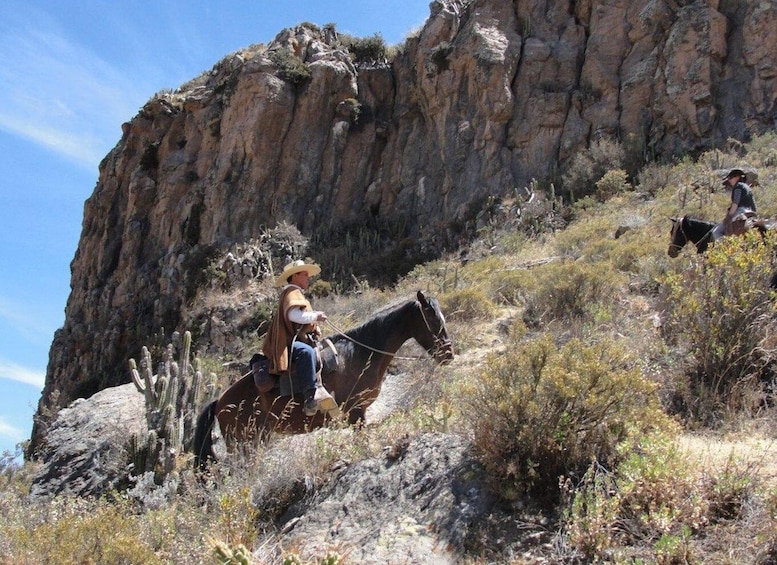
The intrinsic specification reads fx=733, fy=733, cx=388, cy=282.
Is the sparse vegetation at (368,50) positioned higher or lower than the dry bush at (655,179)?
higher

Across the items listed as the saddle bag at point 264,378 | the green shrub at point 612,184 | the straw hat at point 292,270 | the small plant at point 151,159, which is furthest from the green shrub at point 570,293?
the small plant at point 151,159

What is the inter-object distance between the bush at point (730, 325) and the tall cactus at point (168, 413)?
590 cm

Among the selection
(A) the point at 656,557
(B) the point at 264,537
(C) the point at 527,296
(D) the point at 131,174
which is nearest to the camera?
(A) the point at 656,557

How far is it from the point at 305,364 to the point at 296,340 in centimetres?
38

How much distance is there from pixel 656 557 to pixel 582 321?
6806 millimetres

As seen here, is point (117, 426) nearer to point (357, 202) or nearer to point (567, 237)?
point (567, 237)

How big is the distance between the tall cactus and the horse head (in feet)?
10.5

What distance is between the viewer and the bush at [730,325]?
609cm

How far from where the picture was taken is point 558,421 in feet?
15.2

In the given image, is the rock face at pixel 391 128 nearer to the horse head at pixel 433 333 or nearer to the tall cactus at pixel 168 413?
the tall cactus at pixel 168 413

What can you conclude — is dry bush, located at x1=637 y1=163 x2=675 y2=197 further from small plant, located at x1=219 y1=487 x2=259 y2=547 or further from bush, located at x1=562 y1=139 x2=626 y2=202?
small plant, located at x1=219 y1=487 x2=259 y2=547

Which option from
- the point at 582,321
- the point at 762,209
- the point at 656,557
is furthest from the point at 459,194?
the point at 656,557

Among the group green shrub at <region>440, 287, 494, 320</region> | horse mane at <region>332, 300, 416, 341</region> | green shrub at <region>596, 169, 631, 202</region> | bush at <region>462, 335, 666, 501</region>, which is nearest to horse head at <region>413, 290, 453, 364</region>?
horse mane at <region>332, 300, 416, 341</region>

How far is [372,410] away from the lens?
29.9 feet
